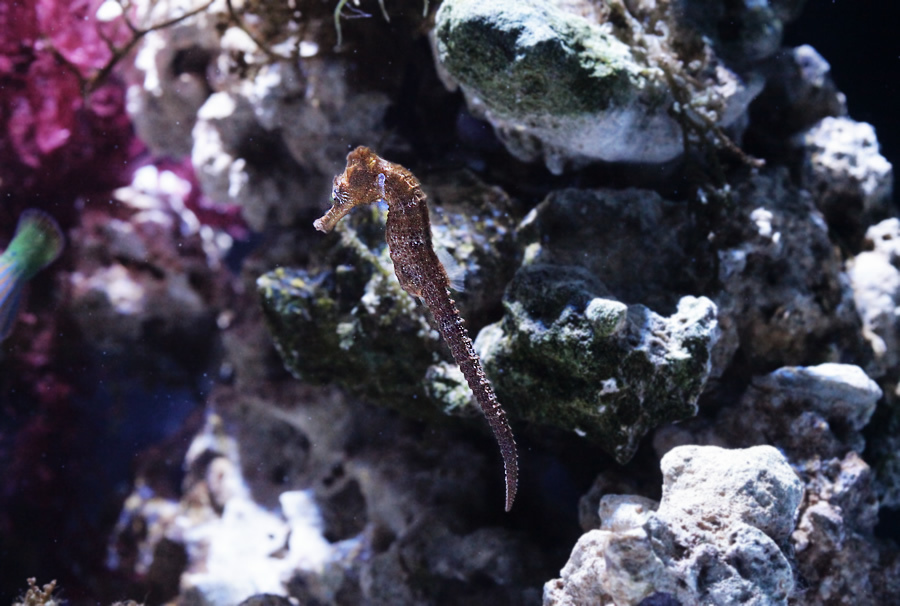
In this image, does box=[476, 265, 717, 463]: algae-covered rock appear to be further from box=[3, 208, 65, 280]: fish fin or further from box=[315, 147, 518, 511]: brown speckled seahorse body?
box=[3, 208, 65, 280]: fish fin

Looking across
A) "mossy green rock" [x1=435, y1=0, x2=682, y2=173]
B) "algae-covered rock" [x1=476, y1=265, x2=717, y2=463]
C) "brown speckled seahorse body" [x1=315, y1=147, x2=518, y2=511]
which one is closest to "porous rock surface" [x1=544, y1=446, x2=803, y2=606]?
"algae-covered rock" [x1=476, y1=265, x2=717, y2=463]

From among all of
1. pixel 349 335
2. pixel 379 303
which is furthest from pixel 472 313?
pixel 349 335

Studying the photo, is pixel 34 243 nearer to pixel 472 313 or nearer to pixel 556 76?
pixel 472 313

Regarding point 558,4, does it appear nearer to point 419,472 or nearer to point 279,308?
point 279,308

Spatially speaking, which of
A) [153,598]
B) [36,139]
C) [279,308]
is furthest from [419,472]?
[36,139]

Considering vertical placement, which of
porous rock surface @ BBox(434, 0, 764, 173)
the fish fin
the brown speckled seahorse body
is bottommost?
the fish fin

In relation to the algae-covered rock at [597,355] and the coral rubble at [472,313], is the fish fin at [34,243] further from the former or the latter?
the algae-covered rock at [597,355]
